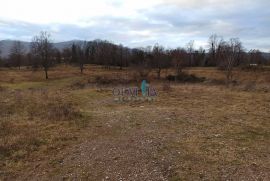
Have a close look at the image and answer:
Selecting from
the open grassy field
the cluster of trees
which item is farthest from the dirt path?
the cluster of trees

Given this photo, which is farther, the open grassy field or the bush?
the bush

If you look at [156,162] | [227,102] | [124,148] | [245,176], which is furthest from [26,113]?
[227,102]

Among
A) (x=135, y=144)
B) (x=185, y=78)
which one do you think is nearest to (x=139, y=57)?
(x=185, y=78)

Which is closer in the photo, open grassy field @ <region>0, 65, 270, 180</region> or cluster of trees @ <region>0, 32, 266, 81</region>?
open grassy field @ <region>0, 65, 270, 180</region>

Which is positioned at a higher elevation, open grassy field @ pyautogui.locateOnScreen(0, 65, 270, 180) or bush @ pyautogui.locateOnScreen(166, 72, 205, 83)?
bush @ pyautogui.locateOnScreen(166, 72, 205, 83)

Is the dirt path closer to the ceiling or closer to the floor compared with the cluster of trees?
closer to the floor

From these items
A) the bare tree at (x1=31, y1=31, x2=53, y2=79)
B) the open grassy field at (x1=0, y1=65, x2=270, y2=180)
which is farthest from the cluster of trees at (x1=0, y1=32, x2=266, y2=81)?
the open grassy field at (x1=0, y1=65, x2=270, y2=180)

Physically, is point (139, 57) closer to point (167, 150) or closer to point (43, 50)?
point (43, 50)

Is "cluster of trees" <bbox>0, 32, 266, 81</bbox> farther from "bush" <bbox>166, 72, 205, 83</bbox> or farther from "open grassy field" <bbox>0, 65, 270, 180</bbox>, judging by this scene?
"open grassy field" <bbox>0, 65, 270, 180</bbox>

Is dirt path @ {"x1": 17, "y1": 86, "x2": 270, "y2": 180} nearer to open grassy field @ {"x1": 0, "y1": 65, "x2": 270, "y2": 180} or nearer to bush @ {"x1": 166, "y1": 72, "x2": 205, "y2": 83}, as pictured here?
open grassy field @ {"x1": 0, "y1": 65, "x2": 270, "y2": 180}

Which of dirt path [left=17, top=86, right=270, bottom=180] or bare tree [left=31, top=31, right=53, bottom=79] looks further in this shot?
bare tree [left=31, top=31, right=53, bottom=79]

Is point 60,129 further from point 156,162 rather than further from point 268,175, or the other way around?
point 268,175

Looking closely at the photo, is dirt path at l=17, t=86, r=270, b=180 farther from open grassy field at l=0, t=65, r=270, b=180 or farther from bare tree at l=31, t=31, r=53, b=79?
bare tree at l=31, t=31, r=53, b=79

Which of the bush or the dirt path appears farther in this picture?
the bush
